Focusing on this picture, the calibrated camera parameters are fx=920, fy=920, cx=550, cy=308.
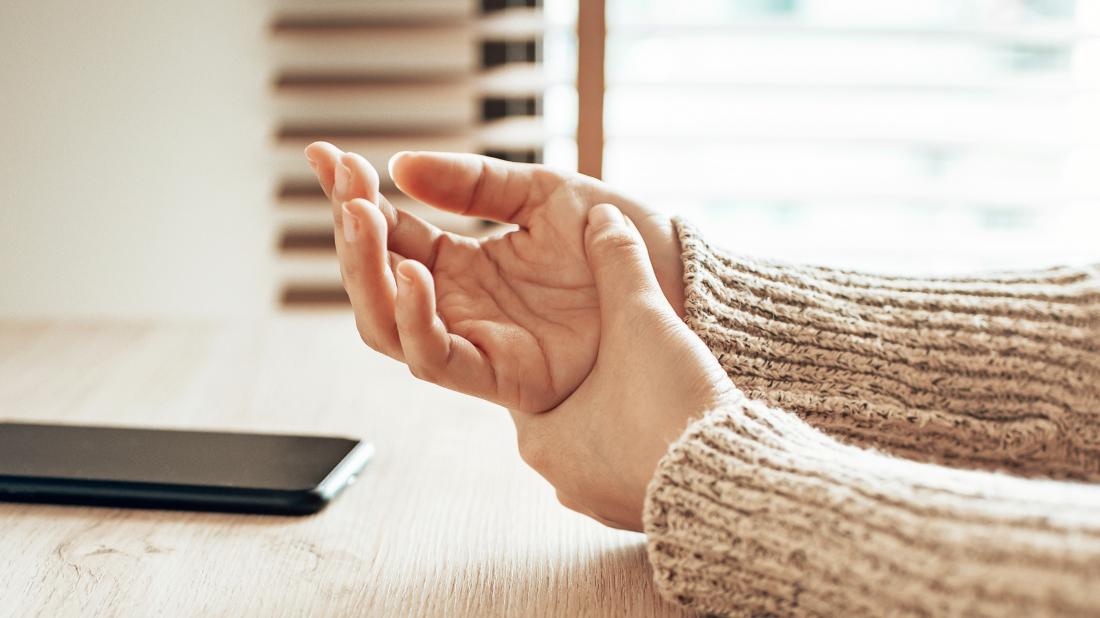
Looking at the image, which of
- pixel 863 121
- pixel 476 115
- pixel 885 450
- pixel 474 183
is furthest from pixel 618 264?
pixel 863 121

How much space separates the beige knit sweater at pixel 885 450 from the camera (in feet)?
1.30

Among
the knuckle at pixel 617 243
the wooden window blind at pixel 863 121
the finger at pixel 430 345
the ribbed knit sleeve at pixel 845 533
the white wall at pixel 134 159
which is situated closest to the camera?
the ribbed knit sleeve at pixel 845 533

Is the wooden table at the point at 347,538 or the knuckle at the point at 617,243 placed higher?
the knuckle at the point at 617,243

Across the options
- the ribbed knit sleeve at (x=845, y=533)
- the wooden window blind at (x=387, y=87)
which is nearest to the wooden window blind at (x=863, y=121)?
the wooden window blind at (x=387, y=87)

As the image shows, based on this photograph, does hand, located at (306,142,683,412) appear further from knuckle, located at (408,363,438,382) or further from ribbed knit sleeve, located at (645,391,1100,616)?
ribbed knit sleeve, located at (645,391,1100,616)

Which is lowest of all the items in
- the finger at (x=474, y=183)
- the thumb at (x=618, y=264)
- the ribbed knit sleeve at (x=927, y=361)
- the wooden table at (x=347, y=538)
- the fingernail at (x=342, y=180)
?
the wooden table at (x=347, y=538)

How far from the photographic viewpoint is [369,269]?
1.75 ft

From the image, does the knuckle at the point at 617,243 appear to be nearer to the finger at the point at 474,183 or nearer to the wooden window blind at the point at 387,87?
the finger at the point at 474,183

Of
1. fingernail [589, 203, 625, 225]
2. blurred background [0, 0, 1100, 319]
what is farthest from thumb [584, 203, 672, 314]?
blurred background [0, 0, 1100, 319]

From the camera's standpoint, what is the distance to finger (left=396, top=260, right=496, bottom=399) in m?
0.50

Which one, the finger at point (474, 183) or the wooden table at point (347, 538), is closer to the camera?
the wooden table at point (347, 538)

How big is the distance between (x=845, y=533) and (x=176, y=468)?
0.46 metres

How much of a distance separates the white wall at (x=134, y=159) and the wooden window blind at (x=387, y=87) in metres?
0.04

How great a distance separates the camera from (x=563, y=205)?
662mm
